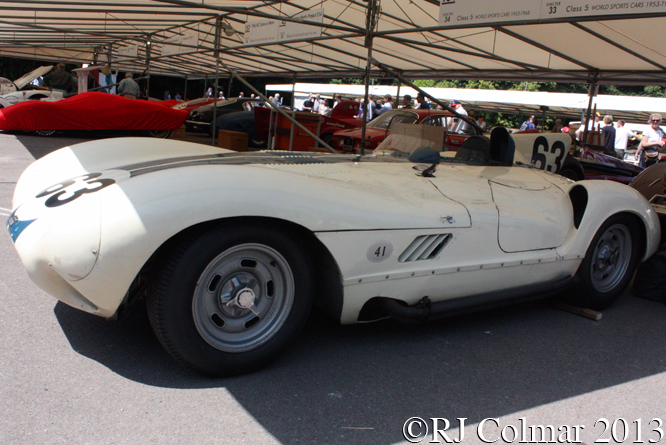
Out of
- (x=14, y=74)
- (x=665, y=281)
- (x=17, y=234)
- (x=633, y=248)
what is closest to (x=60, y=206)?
(x=17, y=234)

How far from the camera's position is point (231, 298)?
242 centimetres

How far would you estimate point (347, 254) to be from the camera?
252 cm

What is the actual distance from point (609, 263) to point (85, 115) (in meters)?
10.6

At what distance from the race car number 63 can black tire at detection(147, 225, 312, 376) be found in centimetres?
52

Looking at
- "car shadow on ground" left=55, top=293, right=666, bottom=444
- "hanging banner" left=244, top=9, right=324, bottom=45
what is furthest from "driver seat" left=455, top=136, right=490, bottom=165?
"hanging banner" left=244, top=9, right=324, bottom=45

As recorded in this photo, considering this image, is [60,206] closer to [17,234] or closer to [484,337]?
[17,234]

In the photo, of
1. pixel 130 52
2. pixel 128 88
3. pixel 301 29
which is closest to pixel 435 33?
pixel 301 29

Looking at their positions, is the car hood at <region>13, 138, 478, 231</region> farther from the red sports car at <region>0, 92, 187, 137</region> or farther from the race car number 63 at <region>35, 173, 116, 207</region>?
the red sports car at <region>0, 92, 187, 137</region>

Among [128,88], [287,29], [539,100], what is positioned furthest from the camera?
[539,100]

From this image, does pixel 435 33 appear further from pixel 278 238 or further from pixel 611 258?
pixel 278 238

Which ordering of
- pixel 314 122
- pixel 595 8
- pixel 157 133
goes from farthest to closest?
1. pixel 157 133
2. pixel 314 122
3. pixel 595 8

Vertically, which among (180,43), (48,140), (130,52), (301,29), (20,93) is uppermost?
(130,52)

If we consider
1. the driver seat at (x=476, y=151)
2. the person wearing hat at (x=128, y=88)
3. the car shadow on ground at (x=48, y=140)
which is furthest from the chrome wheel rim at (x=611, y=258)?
the person wearing hat at (x=128, y=88)

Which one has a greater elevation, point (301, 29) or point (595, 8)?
point (301, 29)
